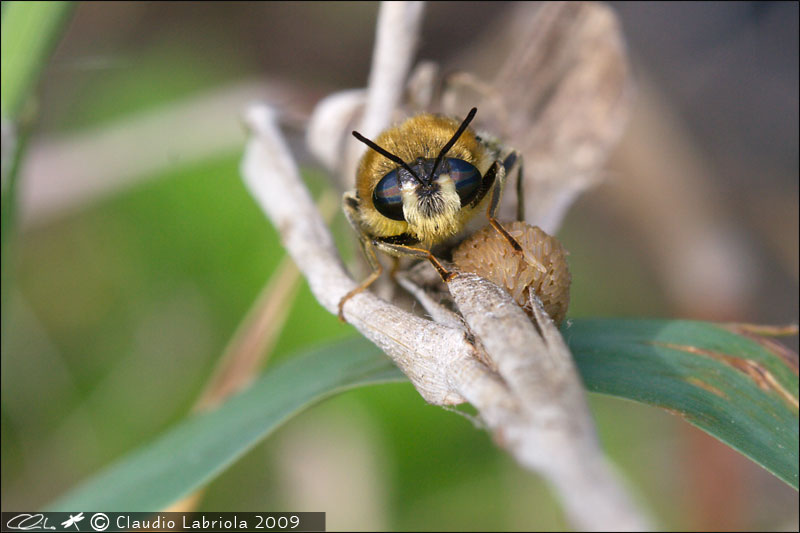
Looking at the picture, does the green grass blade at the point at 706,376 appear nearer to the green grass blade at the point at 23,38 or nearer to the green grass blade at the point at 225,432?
the green grass blade at the point at 225,432

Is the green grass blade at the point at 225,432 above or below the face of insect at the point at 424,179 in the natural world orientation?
below

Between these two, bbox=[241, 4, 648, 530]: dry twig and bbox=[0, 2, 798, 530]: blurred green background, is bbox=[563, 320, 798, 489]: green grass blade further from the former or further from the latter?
bbox=[0, 2, 798, 530]: blurred green background

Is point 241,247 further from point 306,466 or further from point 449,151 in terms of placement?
point 449,151

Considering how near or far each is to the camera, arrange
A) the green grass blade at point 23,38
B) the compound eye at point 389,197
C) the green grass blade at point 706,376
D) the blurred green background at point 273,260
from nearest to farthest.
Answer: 1. the green grass blade at point 706,376
2. the compound eye at point 389,197
3. the green grass blade at point 23,38
4. the blurred green background at point 273,260

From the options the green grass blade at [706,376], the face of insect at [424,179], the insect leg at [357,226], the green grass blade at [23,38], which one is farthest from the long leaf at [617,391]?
the green grass blade at [23,38]

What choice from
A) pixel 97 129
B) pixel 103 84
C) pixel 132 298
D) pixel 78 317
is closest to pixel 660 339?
pixel 132 298

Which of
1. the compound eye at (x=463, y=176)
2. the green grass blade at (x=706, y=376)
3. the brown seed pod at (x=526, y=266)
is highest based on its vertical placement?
the compound eye at (x=463, y=176)

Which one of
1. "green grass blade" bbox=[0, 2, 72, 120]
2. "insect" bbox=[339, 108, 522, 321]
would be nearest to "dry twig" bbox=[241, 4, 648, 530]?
"insect" bbox=[339, 108, 522, 321]
